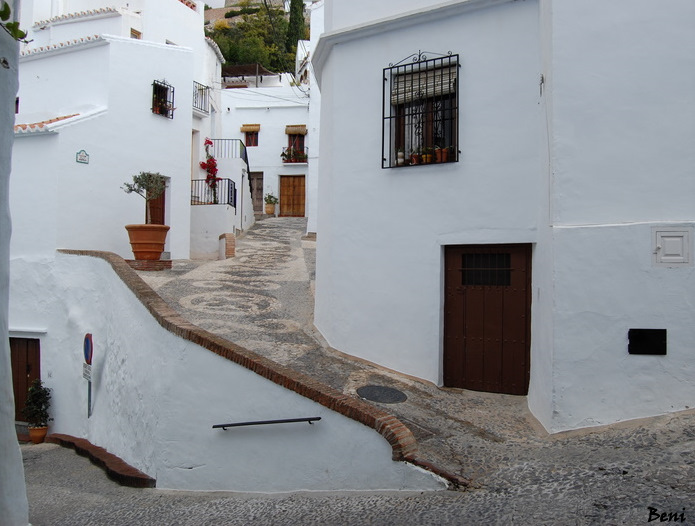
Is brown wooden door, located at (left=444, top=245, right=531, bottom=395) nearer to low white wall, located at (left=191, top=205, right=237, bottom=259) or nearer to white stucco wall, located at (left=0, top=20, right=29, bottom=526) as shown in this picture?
white stucco wall, located at (left=0, top=20, right=29, bottom=526)

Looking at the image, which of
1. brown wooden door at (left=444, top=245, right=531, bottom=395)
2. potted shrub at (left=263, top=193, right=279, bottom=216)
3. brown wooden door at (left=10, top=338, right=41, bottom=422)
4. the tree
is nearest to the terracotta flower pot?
brown wooden door at (left=10, top=338, right=41, bottom=422)

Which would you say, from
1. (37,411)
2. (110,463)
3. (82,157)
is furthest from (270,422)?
(82,157)

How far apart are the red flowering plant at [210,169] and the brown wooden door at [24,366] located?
714cm

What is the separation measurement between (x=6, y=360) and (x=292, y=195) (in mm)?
23118

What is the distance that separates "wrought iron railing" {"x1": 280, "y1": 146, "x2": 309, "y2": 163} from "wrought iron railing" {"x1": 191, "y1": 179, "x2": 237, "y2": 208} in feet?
30.1

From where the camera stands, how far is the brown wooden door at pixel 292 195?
27.0 meters

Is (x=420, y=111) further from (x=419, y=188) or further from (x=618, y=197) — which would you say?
(x=618, y=197)

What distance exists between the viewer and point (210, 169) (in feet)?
58.6

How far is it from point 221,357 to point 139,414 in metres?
1.75

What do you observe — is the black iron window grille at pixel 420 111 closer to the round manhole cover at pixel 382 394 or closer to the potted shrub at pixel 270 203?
the round manhole cover at pixel 382 394

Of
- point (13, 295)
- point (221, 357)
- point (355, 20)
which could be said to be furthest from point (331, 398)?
point (13, 295)

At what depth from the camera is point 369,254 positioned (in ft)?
25.4

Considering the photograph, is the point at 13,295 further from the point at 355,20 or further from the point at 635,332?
the point at 635,332

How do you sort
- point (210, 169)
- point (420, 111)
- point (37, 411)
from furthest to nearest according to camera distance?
point (210, 169) → point (37, 411) → point (420, 111)
